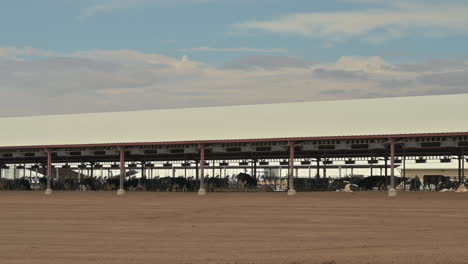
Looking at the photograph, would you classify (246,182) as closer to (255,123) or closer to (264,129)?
(255,123)

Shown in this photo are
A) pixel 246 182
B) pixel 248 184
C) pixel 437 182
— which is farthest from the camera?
pixel 246 182

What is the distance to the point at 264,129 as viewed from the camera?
4484 centimetres

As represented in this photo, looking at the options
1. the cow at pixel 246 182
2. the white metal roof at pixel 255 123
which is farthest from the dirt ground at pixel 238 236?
the cow at pixel 246 182

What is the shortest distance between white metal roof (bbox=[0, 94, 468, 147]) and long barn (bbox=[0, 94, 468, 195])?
0.05 metres

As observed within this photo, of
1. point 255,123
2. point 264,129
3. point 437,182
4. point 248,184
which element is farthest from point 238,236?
point 437,182

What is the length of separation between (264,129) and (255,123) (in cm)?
180

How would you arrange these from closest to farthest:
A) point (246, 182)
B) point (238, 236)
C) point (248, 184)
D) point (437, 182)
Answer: point (238, 236), point (437, 182), point (248, 184), point (246, 182)

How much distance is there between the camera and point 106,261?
13711 mm

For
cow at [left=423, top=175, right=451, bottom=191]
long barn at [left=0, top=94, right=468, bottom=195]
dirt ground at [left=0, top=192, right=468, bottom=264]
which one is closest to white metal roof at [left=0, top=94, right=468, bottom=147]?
long barn at [left=0, top=94, right=468, bottom=195]

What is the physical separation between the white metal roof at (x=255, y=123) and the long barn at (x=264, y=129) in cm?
5

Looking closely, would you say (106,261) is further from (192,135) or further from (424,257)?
(192,135)

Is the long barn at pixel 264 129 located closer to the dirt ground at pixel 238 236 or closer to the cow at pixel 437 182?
the cow at pixel 437 182

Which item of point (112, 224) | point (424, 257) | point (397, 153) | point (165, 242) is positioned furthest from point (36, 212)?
point (397, 153)

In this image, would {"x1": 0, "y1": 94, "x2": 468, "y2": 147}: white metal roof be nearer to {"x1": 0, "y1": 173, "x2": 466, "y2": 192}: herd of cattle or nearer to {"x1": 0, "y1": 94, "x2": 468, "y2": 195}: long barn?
{"x1": 0, "y1": 94, "x2": 468, "y2": 195}: long barn
